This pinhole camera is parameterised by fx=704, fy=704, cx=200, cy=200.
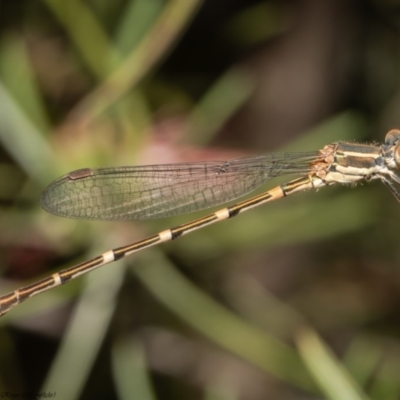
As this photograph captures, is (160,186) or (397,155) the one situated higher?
(160,186)

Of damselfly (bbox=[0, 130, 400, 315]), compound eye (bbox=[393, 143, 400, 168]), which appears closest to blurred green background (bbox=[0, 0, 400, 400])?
damselfly (bbox=[0, 130, 400, 315])

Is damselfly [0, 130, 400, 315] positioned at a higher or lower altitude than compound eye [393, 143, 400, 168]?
higher

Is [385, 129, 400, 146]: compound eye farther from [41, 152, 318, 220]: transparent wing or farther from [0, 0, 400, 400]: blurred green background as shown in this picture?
[41, 152, 318, 220]: transparent wing

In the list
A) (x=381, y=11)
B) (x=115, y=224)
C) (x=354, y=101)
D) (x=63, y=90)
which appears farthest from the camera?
(x=354, y=101)

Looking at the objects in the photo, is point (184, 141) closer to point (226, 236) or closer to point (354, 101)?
point (226, 236)

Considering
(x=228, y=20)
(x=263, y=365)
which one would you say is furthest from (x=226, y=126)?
(x=263, y=365)

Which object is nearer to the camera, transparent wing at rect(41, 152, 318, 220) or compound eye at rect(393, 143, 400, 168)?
transparent wing at rect(41, 152, 318, 220)

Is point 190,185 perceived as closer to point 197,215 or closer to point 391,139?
point 197,215

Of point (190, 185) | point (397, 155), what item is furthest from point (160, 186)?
point (397, 155)
